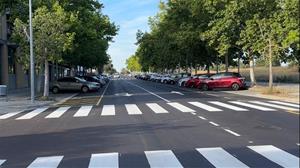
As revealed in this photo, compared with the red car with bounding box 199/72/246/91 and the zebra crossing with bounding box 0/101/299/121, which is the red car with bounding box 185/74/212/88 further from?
the zebra crossing with bounding box 0/101/299/121

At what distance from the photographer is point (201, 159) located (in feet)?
31.3

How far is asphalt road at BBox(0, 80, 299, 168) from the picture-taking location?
31.2 feet

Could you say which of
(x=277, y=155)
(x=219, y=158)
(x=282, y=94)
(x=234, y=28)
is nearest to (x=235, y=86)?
(x=234, y=28)

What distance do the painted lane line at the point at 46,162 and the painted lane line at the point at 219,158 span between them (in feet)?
9.19

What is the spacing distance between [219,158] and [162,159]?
3.47ft

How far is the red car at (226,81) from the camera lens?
41594mm

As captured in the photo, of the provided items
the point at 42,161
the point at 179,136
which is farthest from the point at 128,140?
the point at 42,161

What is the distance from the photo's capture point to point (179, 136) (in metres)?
12.9

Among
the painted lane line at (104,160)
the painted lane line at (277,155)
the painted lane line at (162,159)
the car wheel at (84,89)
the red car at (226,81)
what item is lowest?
the car wheel at (84,89)

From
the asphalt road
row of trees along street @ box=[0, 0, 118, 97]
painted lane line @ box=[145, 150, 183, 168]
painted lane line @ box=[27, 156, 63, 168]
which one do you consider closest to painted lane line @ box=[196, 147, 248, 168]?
the asphalt road

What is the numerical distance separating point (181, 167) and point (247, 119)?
26.3ft

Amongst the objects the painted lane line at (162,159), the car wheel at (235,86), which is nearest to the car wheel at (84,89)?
the car wheel at (235,86)

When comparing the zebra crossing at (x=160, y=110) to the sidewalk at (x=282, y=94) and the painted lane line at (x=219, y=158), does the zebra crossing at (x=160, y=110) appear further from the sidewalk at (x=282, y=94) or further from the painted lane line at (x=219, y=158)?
the painted lane line at (x=219, y=158)

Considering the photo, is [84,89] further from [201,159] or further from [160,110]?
[201,159]
